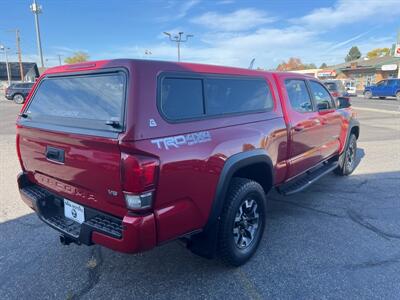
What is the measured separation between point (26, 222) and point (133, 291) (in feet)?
6.81

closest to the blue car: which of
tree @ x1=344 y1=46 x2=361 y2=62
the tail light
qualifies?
the tail light

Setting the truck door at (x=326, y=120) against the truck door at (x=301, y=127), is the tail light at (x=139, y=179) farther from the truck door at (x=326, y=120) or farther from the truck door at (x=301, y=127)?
the truck door at (x=326, y=120)

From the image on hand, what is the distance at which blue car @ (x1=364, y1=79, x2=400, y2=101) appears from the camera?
27766 mm

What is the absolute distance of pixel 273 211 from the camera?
435 cm

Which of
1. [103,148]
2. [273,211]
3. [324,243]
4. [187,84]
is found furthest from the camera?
[273,211]

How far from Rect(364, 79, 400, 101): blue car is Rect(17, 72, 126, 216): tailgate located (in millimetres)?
31554

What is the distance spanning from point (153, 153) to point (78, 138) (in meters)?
0.64

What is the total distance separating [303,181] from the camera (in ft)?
14.0

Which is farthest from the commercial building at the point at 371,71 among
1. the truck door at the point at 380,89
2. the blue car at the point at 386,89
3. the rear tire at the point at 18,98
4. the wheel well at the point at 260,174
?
the wheel well at the point at 260,174

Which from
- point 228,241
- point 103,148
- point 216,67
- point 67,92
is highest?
point 216,67

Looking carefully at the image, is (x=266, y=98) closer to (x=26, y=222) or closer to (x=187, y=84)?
(x=187, y=84)

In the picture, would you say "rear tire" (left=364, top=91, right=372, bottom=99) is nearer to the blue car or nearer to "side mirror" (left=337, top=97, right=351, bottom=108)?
the blue car

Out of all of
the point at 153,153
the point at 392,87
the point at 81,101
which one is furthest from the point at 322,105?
the point at 392,87

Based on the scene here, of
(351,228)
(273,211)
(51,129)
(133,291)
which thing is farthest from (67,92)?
(351,228)
